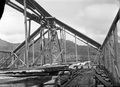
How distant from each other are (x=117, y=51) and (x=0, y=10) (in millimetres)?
3148

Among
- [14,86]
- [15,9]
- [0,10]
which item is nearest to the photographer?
[0,10]

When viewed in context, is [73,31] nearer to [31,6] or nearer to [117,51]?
[31,6]

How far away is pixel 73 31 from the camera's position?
72.1 feet

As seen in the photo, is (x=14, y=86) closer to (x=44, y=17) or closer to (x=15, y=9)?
(x=15, y=9)

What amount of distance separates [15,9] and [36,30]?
6321 mm

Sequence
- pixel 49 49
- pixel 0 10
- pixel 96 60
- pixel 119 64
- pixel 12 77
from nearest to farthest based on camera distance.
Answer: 1. pixel 0 10
2. pixel 119 64
3. pixel 12 77
4. pixel 49 49
5. pixel 96 60

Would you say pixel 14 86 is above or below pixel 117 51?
below

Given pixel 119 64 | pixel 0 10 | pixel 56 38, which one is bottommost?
pixel 119 64

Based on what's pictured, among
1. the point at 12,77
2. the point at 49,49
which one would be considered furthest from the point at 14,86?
the point at 49,49

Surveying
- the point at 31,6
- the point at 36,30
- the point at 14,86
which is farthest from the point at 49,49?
the point at 14,86

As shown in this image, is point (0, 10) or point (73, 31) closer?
point (0, 10)

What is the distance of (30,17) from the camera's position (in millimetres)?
15406

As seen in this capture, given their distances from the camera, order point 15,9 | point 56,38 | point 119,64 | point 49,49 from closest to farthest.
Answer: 1. point 119,64
2. point 15,9
3. point 49,49
4. point 56,38

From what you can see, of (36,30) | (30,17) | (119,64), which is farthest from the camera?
(36,30)
